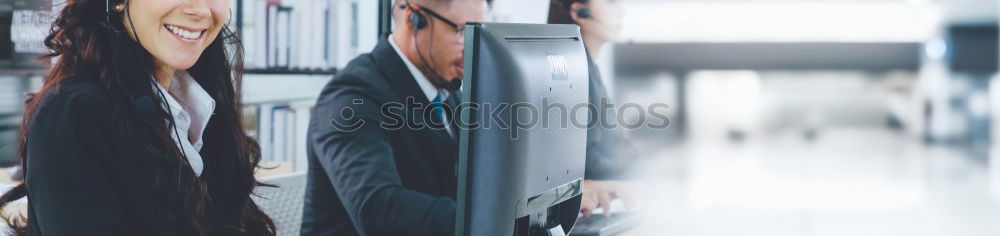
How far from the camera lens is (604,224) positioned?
1993mm

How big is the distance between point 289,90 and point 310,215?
1.44 meters

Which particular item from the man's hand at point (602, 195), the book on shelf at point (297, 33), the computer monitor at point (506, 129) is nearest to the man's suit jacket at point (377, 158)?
the man's hand at point (602, 195)

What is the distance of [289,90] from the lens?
326 cm

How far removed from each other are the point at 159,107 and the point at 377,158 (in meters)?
0.45

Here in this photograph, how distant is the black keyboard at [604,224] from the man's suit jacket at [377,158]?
291 millimetres

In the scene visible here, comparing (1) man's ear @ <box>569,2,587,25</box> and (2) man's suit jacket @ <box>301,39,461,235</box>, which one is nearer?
(2) man's suit jacket @ <box>301,39,461,235</box>

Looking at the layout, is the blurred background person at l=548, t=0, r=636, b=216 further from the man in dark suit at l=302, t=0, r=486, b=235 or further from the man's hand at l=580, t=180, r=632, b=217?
the man in dark suit at l=302, t=0, r=486, b=235

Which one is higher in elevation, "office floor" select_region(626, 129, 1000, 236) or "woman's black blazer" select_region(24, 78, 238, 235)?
"woman's black blazer" select_region(24, 78, 238, 235)

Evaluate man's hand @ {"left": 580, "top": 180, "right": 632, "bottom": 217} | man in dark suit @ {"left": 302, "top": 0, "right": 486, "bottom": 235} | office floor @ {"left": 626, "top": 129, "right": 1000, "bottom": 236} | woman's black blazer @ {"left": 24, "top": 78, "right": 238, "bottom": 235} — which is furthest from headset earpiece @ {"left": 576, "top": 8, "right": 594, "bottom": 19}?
office floor @ {"left": 626, "top": 129, "right": 1000, "bottom": 236}

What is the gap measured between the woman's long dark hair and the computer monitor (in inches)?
19.2

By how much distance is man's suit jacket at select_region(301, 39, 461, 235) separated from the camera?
62.9 inches

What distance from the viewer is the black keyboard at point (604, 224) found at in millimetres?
1902

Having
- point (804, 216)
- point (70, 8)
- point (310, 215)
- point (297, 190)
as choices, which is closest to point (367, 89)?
point (310, 215)

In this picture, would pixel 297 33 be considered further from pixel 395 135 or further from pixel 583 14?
pixel 395 135
